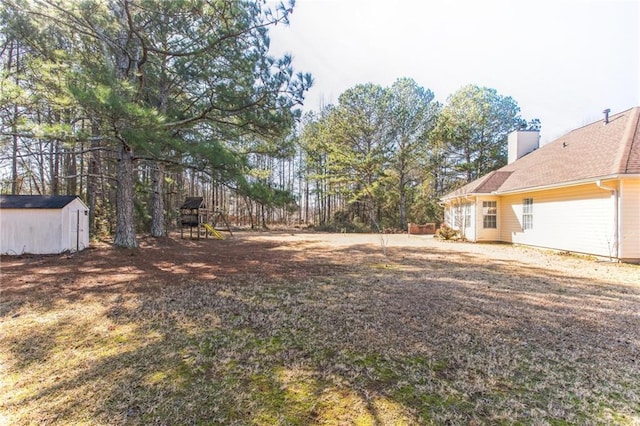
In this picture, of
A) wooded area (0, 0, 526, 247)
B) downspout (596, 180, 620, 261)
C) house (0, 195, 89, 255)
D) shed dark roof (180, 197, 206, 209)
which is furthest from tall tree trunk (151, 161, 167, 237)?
downspout (596, 180, 620, 261)

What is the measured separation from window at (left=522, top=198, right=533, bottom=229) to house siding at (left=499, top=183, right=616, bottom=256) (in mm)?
169

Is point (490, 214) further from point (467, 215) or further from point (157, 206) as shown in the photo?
point (157, 206)

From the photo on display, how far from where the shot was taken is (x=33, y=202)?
28.3ft

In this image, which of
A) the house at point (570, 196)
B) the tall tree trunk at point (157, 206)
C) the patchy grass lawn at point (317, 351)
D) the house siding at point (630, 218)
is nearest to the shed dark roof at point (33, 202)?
the patchy grass lawn at point (317, 351)

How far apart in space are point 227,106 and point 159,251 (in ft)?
18.0

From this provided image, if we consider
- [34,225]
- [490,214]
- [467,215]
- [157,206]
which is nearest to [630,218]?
[490,214]

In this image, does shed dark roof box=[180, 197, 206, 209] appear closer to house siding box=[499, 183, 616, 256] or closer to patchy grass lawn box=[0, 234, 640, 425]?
patchy grass lawn box=[0, 234, 640, 425]

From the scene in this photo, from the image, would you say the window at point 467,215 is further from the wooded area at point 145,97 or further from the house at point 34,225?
the house at point 34,225

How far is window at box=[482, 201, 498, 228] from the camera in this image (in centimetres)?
1368

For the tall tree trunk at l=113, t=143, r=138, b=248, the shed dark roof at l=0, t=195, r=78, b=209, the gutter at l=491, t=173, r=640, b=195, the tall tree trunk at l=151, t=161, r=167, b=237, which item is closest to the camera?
the gutter at l=491, t=173, r=640, b=195

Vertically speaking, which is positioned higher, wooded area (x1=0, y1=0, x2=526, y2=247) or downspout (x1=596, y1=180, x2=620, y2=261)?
wooded area (x1=0, y1=0, x2=526, y2=247)

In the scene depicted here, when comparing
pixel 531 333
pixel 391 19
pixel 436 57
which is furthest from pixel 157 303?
pixel 436 57

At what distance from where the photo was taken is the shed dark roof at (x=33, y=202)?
27.5 feet

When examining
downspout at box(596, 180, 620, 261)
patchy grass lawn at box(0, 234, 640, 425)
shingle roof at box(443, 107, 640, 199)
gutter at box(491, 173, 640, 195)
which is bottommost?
patchy grass lawn at box(0, 234, 640, 425)
